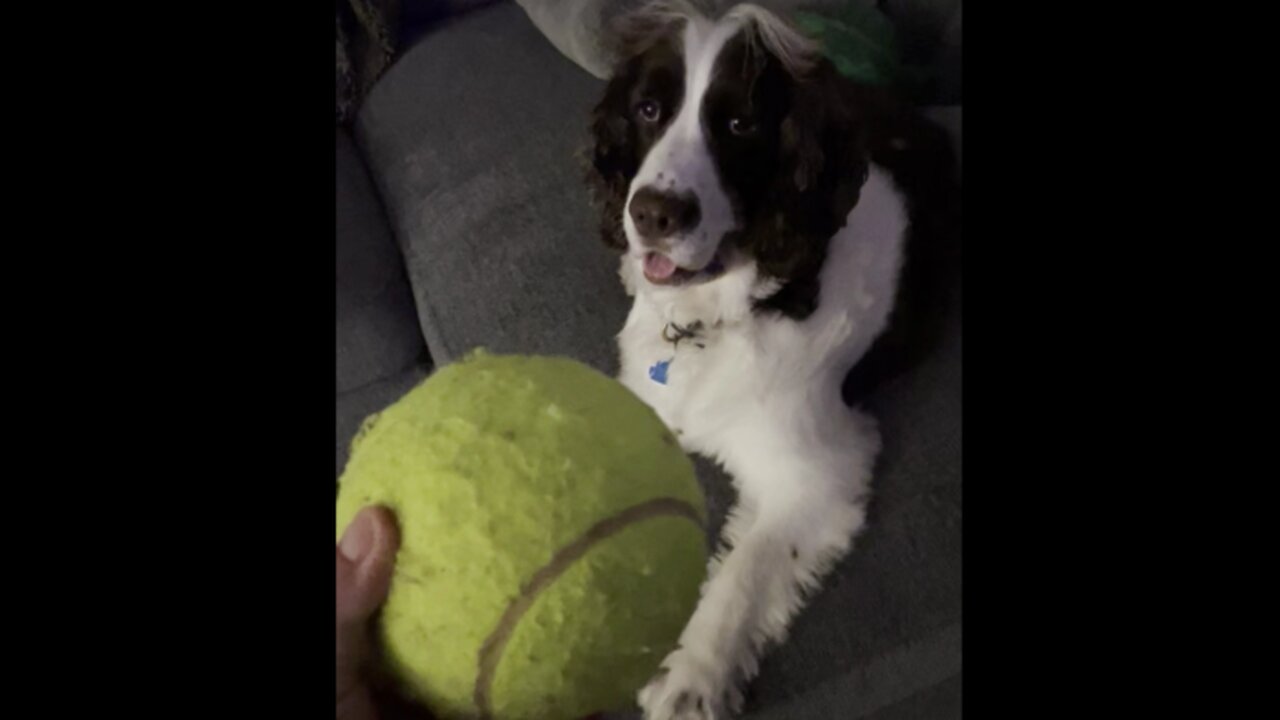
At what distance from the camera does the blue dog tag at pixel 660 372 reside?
1688 mm

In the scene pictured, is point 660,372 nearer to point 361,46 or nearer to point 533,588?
point 533,588

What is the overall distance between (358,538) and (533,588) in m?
0.17

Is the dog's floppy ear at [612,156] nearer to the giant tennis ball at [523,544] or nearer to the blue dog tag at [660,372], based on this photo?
the blue dog tag at [660,372]

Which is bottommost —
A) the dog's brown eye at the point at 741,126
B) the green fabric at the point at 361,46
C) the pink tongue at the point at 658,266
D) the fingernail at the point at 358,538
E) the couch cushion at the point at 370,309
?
the couch cushion at the point at 370,309

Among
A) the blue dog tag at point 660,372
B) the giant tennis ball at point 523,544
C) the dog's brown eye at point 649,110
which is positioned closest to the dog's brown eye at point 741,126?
the dog's brown eye at point 649,110

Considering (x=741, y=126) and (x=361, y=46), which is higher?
(x=741, y=126)

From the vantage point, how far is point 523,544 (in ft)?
Answer: 2.38

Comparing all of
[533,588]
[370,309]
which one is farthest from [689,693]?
A: [370,309]

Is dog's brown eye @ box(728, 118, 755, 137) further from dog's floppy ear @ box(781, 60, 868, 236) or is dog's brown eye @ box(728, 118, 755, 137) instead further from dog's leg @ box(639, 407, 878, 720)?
dog's leg @ box(639, 407, 878, 720)

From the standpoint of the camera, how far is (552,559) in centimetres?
73

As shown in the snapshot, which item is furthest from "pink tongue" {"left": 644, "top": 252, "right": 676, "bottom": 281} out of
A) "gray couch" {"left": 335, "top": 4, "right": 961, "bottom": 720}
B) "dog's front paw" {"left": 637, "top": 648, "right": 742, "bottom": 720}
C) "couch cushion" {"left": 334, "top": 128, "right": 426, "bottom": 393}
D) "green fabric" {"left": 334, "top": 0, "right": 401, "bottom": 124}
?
"green fabric" {"left": 334, "top": 0, "right": 401, "bottom": 124}

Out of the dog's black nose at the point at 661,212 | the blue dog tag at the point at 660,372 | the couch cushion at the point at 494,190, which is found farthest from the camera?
the couch cushion at the point at 494,190

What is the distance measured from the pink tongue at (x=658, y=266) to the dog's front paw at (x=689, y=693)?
596 millimetres
